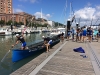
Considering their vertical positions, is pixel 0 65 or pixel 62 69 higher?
pixel 62 69

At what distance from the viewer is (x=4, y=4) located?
150 m

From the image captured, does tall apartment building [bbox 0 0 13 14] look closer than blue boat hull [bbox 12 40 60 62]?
No

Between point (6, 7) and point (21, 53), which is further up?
point (6, 7)

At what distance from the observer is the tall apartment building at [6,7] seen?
148625mm

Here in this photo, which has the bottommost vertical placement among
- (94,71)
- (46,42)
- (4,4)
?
(94,71)

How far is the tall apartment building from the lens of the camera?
14862 cm

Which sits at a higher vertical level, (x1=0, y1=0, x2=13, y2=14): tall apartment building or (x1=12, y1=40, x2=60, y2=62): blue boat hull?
(x1=0, y1=0, x2=13, y2=14): tall apartment building

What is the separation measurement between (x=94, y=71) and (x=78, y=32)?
14.7 m

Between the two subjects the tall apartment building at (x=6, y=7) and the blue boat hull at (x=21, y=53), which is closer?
the blue boat hull at (x=21, y=53)

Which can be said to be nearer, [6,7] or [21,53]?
[21,53]

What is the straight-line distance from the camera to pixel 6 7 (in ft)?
502

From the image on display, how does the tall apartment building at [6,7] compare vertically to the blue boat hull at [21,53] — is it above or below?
above

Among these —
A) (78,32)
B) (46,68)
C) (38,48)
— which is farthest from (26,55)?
(78,32)

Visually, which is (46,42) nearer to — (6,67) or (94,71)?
(6,67)
